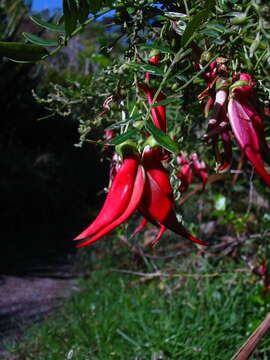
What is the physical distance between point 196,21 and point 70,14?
10cm

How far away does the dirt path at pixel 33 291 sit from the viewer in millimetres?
2113

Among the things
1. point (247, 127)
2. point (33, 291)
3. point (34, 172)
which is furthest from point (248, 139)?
point (34, 172)

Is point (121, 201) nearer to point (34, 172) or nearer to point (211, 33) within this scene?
point (211, 33)

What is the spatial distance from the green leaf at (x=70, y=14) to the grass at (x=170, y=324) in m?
0.74

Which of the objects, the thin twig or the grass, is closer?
the thin twig

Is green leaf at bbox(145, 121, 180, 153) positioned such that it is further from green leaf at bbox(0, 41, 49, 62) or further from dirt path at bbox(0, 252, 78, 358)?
dirt path at bbox(0, 252, 78, 358)

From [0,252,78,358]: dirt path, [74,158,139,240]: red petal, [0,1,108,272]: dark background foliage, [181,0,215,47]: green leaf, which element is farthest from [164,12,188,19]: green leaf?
[0,1,108,272]: dark background foliage

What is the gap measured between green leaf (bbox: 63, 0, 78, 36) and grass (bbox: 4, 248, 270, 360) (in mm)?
740

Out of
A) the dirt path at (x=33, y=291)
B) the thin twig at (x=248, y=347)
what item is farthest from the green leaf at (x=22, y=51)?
the dirt path at (x=33, y=291)

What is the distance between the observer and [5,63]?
4.04 meters

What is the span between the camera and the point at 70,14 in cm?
39

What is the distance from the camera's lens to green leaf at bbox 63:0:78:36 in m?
0.38

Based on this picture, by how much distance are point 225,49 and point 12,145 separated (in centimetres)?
451

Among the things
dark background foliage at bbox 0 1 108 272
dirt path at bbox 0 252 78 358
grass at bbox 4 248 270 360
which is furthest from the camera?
dark background foliage at bbox 0 1 108 272
